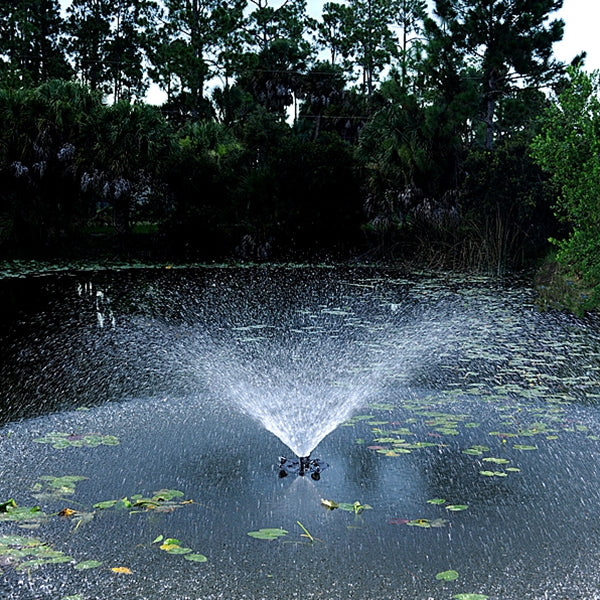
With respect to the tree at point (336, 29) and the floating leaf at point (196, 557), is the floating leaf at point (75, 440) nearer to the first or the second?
the floating leaf at point (196, 557)

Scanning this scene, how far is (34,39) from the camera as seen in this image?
4078cm

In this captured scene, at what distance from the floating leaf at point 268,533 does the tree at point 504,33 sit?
22511 mm

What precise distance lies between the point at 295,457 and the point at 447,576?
1711 millimetres


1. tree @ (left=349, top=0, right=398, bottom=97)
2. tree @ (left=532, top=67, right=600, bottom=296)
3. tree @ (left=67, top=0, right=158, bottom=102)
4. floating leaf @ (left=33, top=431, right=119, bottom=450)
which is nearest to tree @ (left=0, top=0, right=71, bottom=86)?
tree @ (left=67, top=0, right=158, bottom=102)

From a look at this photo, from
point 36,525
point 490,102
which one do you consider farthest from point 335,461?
point 490,102

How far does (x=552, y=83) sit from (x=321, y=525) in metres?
24.6

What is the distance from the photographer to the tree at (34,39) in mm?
39469

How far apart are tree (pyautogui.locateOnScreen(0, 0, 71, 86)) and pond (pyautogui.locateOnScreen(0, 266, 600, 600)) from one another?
3363 cm

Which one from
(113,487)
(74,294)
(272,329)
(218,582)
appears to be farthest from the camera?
(74,294)

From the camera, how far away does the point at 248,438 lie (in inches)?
217

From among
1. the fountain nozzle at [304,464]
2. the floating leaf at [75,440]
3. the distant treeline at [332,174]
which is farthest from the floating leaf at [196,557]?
the distant treeline at [332,174]

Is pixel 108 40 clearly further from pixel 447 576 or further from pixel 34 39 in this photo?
pixel 447 576

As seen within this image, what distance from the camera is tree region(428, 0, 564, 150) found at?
80.5ft

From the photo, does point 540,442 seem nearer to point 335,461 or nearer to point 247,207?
point 335,461
